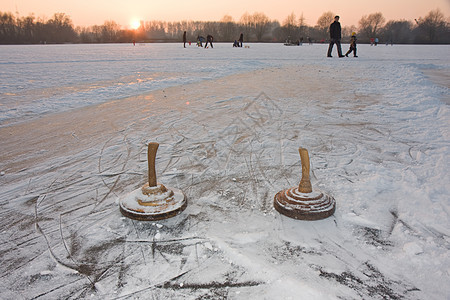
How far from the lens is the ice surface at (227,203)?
1.73m

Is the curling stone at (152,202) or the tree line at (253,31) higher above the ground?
the tree line at (253,31)

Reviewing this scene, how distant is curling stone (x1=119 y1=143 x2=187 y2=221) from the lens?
2262 mm

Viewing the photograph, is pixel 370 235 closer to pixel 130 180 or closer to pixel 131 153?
pixel 130 180

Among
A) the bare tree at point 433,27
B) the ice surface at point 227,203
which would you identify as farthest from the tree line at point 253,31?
the ice surface at point 227,203

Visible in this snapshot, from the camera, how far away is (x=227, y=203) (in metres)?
2.63

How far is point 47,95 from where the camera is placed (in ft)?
23.9

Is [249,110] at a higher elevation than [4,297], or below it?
higher

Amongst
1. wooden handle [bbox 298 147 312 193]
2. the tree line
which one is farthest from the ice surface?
the tree line

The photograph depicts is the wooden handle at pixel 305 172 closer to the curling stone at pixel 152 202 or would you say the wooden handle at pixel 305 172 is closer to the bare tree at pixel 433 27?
the curling stone at pixel 152 202

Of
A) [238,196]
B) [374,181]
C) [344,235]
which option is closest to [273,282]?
[344,235]

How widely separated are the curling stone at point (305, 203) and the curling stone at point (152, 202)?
33.2 inches

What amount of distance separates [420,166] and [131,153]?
3.52m

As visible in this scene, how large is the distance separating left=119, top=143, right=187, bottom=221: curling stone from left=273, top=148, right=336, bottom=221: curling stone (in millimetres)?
844

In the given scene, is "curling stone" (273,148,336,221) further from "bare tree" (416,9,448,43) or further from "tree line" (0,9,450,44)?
"bare tree" (416,9,448,43)
